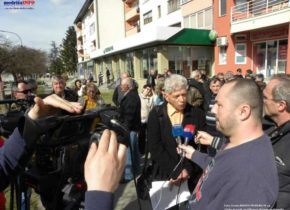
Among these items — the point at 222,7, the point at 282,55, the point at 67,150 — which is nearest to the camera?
the point at 67,150

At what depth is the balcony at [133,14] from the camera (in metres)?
36.7

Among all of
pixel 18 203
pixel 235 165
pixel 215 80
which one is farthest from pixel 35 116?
pixel 215 80

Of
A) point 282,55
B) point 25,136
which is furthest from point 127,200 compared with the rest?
point 282,55

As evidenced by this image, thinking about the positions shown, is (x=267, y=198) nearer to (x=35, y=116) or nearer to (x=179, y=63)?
(x=35, y=116)

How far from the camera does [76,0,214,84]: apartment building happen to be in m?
20.4

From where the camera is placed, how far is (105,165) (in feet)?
3.05

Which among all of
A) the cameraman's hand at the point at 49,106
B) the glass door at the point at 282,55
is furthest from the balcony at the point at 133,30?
the cameraman's hand at the point at 49,106

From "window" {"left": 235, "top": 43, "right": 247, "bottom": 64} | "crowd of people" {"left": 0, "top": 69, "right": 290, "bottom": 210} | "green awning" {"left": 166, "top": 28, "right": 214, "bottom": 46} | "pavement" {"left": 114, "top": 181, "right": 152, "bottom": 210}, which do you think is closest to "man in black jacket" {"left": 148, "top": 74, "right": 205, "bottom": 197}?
"crowd of people" {"left": 0, "top": 69, "right": 290, "bottom": 210}

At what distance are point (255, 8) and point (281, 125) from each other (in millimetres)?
17604

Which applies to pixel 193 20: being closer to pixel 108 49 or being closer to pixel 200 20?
pixel 200 20

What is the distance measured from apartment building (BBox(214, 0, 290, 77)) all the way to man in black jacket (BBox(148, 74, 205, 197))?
44.0 feet

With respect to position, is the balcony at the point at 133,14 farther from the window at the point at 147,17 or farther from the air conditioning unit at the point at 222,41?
the air conditioning unit at the point at 222,41

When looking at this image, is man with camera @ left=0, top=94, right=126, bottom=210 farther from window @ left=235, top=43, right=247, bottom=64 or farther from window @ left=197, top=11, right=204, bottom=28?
window @ left=197, top=11, right=204, bottom=28

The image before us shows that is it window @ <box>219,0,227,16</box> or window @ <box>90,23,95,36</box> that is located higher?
window @ <box>90,23,95,36</box>
